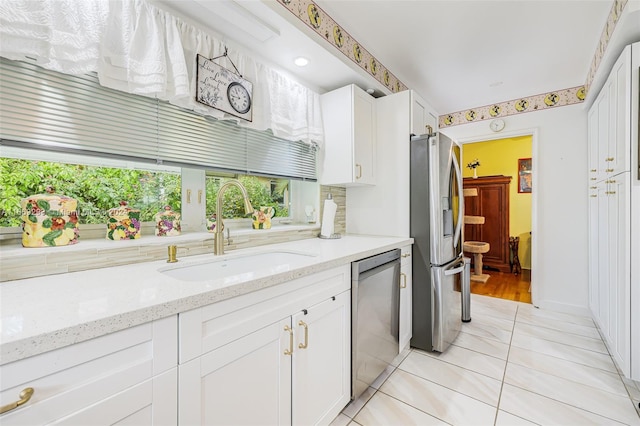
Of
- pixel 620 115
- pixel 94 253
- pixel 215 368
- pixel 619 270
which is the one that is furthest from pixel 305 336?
pixel 620 115

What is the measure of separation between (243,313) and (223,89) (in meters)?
1.28

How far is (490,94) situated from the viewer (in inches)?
125

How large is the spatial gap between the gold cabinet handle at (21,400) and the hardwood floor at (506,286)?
416 centimetres

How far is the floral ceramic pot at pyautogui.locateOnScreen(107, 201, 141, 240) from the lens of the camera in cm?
128

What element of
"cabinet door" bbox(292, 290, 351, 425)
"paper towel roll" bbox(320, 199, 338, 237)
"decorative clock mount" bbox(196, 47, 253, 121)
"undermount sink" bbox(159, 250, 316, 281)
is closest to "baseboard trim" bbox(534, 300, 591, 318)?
"paper towel roll" bbox(320, 199, 338, 237)

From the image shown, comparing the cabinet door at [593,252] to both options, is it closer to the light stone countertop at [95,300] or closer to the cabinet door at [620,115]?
the cabinet door at [620,115]

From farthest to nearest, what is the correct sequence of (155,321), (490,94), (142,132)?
(490,94) → (142,132) → (155,321)

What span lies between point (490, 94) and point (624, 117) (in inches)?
64.8

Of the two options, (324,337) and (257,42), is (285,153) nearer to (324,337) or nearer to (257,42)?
(257,42)

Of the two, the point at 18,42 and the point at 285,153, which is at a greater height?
the point at 18,42

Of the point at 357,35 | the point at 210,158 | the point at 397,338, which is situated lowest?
the point at 397,338

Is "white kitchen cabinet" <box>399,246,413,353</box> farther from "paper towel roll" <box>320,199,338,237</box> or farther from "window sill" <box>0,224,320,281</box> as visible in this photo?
"window sill" <box>0,224,320,281</box>

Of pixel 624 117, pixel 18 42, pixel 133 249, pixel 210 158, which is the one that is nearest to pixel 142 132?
pixel 210 158

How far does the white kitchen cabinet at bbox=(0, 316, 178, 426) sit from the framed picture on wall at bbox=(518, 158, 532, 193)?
564cm
